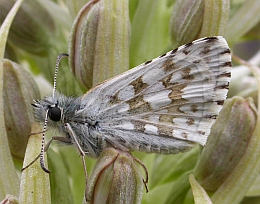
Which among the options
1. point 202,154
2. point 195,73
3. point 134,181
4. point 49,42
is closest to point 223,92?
point 195,73

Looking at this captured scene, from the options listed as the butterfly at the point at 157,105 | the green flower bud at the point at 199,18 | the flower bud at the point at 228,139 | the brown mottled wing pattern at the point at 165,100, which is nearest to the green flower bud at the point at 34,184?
the butterfly at the point at 157,105

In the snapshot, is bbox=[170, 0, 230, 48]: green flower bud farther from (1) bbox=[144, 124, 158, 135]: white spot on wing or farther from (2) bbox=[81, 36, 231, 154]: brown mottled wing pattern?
(1) bbox=[144, 124, 158, 135]: white spot on wing

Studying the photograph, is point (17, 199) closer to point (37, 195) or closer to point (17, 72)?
point (37, 195)

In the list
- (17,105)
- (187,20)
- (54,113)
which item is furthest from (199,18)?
(17,105)

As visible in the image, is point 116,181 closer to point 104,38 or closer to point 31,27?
point 104,38

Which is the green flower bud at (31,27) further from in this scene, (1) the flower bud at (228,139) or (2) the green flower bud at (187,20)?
(1) the flower bud at (228,139)
